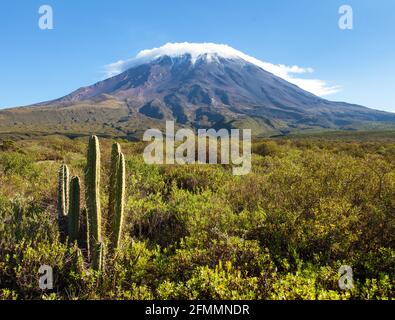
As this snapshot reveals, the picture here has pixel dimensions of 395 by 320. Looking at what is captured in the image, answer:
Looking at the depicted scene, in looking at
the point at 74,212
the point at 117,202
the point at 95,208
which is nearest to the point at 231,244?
the point at 117,202

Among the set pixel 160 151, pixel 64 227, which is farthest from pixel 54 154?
pixel 64 227

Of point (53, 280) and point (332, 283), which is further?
point (53, 280)

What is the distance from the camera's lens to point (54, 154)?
1973 cm

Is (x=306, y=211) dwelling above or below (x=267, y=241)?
above

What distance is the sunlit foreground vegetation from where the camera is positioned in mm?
5031

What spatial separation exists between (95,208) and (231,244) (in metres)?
2.45

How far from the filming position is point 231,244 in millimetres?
6062

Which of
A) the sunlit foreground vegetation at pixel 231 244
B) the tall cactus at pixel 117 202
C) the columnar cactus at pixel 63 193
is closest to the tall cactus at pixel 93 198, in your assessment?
the tall cactus at pixel 117 202

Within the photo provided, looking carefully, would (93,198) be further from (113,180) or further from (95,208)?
(113,180)

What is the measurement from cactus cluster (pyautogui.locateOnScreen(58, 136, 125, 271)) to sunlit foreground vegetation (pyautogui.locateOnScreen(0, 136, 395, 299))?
31 centimetres

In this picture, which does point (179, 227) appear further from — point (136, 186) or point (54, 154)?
point (54, 154)

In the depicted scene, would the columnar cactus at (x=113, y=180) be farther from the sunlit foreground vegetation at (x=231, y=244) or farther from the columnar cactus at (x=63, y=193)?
the columnar cactus at (x=63, y=193)
